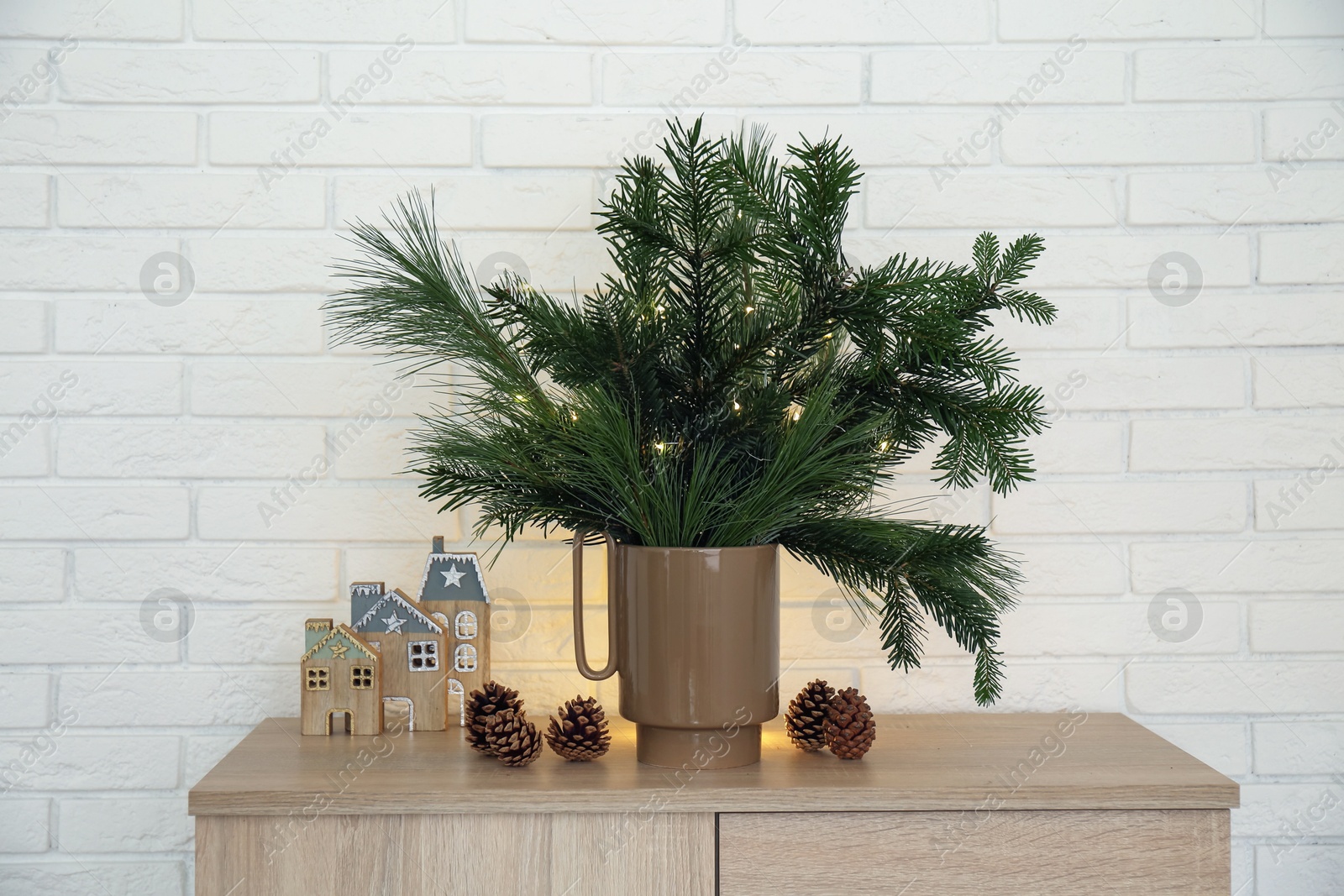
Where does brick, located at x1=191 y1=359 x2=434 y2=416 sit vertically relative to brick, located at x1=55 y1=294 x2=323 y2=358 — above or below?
below

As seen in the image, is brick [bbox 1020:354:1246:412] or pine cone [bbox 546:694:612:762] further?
brick [bbox 1020:354:1246:412]

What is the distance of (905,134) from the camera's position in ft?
3.74

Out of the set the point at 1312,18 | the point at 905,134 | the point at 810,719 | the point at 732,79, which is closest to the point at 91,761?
the point at 810,719

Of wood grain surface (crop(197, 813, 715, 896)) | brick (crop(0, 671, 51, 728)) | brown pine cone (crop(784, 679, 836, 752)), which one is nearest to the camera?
wood grain surface (crop(197, 813, 715, 896))

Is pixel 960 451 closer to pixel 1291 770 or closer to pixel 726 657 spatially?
pixel 726 657

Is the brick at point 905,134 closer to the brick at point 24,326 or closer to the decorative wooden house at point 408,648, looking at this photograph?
Result: the decorative wooden house at point 408,648

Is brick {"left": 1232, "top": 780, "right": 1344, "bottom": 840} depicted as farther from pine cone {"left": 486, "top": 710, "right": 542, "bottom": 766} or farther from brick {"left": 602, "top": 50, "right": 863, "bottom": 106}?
brick {"left": 602, "top": 50, "right": 863, "bottom": 106}

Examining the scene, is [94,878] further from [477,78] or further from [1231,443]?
[1231,443]

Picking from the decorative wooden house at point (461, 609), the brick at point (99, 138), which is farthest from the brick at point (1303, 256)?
the brick at point (99, 138)

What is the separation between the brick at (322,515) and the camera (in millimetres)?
1118

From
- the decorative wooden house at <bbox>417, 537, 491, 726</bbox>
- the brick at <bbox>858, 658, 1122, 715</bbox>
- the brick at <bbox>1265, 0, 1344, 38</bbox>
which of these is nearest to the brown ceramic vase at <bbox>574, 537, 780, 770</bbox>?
the decorative wooden house at <bbox>417, 537, 491, 726</bbox>

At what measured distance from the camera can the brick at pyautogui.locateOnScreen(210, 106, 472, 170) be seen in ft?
3.67

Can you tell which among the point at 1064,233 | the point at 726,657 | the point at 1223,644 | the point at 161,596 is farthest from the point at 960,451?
the point at 161,596

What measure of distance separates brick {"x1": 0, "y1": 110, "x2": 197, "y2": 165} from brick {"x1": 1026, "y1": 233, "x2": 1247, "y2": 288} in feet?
3.24
